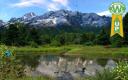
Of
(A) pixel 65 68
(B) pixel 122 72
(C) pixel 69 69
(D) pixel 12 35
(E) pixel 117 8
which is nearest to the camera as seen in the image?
(E) pixel 117 8

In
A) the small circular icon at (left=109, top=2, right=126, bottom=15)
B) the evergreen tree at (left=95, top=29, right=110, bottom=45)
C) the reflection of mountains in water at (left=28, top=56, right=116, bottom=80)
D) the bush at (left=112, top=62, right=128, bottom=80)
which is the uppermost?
the small circular icon at (left=109, top=2, right=126, bottom=15)

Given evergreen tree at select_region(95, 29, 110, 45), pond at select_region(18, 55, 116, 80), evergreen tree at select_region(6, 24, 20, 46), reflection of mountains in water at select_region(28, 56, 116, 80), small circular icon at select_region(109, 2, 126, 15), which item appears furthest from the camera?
evergreen tree at select_region(6, 24, 20, 46)

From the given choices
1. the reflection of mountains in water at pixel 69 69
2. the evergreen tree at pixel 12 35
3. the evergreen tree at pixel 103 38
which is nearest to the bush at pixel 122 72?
the reflection of mountains in water at pixel 69 69

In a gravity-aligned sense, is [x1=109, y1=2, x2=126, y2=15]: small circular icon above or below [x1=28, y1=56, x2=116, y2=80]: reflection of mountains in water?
above

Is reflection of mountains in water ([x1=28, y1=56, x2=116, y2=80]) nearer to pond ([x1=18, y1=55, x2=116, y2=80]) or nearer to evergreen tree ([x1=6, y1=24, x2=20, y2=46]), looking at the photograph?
pond ([x1=18, y1=55, x2=116, y2=80])

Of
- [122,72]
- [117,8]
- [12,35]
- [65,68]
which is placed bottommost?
[65,68]

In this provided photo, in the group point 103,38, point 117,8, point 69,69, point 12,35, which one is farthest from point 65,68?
A: point 12,35

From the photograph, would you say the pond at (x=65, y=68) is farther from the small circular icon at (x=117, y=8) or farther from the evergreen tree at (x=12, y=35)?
the evergreen tree at (x=12, y=35)

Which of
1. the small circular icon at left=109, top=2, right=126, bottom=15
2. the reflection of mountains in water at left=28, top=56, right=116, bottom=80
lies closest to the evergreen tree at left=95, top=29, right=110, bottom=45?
the reflection of mountains in water at left=28, top=56, right=116, bottom=80

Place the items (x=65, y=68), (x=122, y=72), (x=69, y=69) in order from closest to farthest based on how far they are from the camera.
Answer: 1. (x=122, y=72)
2. (x=69, y=69)
3. (x=65, y=68)

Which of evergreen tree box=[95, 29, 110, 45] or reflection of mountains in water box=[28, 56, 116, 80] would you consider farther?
evergreen tree box=[95, 29, 110, 45]

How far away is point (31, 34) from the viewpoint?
123562 millimetres

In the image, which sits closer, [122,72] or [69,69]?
[122,72]

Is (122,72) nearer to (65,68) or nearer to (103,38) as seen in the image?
(65,68)
